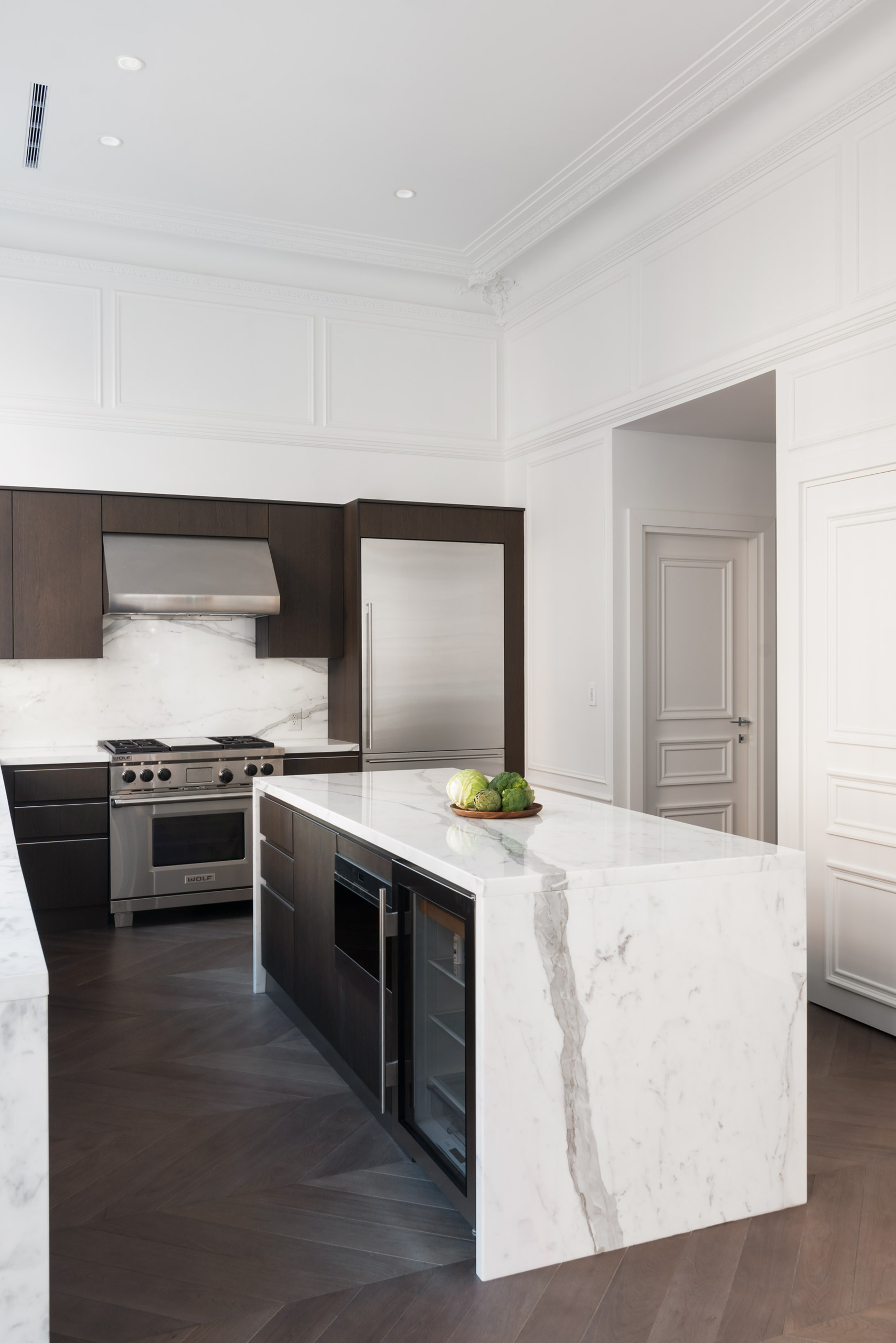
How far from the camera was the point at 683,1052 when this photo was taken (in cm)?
239

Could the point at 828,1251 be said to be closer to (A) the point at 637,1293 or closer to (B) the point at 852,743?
(A) the point at 637,1293

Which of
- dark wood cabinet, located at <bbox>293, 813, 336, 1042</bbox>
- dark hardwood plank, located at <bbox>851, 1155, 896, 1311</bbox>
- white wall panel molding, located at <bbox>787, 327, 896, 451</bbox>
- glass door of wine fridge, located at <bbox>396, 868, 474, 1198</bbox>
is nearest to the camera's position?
dark hardwood plank, located at <bbox>851, 1155, 896, 1311</bbox>

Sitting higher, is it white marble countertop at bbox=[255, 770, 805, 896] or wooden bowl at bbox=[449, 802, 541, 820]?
wooden bowl at bbox=[449, 802, 541, 820]

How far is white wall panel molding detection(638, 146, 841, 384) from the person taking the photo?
4.02m

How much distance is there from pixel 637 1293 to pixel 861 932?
2.07m

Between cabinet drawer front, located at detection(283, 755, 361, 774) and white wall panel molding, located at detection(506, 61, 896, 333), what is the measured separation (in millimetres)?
2924

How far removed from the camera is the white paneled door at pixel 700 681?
5625mm

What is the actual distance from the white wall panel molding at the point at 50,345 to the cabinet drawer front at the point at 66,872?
93.7 inches

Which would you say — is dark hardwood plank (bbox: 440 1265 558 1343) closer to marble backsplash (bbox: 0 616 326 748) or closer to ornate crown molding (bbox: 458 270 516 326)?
marble backsplash (bbox: 0 616 326 748)

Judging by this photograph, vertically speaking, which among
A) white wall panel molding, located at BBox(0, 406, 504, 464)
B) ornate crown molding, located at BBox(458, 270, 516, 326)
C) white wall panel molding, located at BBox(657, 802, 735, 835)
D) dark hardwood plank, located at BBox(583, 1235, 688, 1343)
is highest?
ornate crown molding, located at BBox(458, 270, 516, 326)

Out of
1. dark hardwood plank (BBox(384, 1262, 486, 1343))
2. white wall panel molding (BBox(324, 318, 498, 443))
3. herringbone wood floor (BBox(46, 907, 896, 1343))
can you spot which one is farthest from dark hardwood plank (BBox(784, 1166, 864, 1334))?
white wall panel molding (BBox(324, 318, 498, 443))

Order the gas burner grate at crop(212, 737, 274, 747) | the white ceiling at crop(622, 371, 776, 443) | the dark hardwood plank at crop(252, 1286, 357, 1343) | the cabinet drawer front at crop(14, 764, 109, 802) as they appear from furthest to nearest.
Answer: the gas burner grate at crop(212, 737, 274, 747)
the cabinet drawer front at crop(14, 764, 109, 802)
the white ceiling at crop(622, 371, 776, 443)
the dark hardwood plank at crop(252, 1286, 357, 1343)

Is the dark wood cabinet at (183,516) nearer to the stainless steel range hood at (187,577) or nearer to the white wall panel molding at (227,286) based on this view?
the stainless steel range hood at (187,577)

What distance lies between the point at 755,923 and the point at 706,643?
3.45 metres
